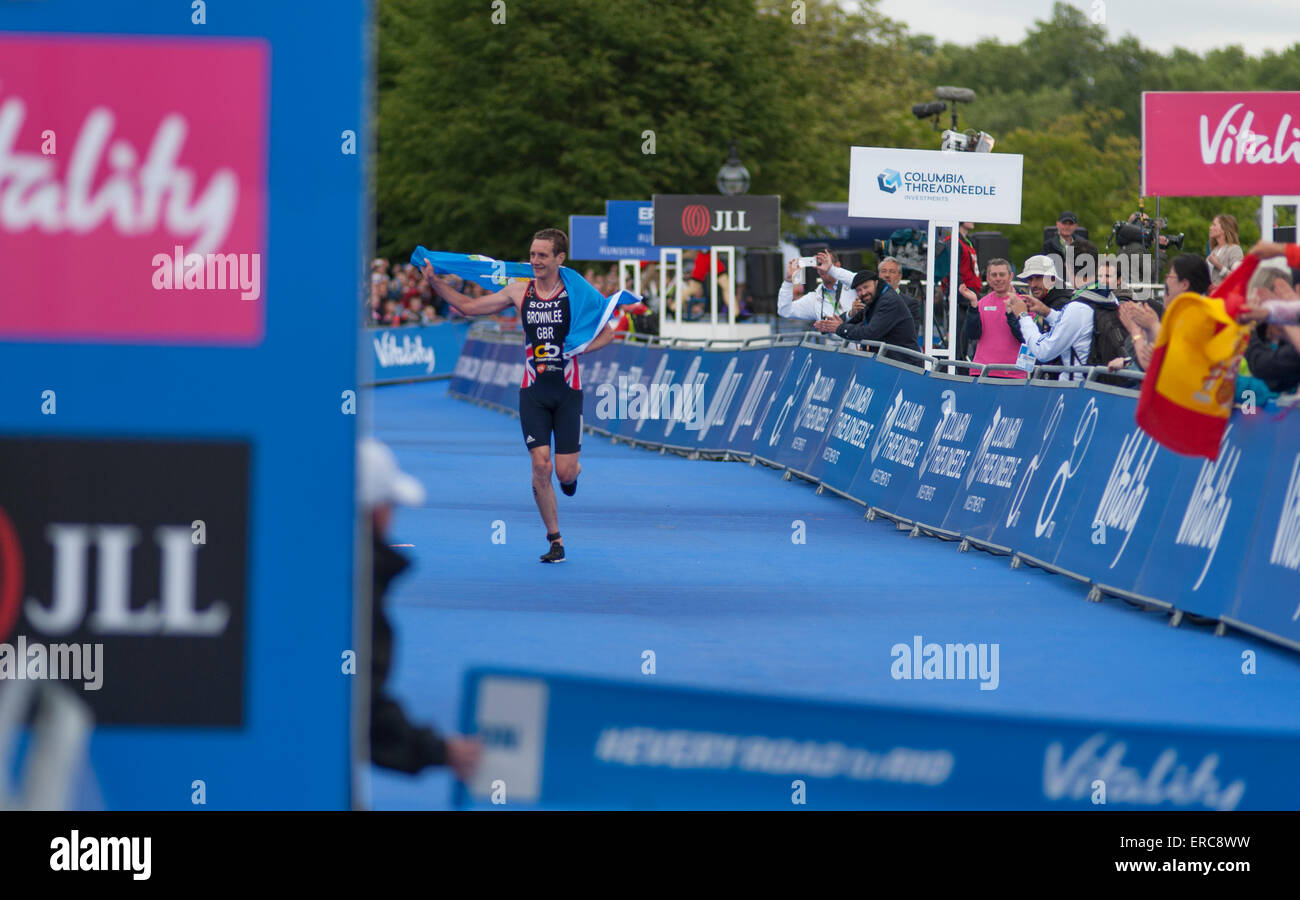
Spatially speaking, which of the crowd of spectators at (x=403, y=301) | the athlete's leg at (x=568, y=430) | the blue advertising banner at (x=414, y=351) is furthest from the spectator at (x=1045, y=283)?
the crowd of spectators at (x=403, y=301)

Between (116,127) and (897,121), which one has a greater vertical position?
(897,121)

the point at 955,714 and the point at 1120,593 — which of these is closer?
the point at 955,714

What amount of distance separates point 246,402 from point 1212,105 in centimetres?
1016

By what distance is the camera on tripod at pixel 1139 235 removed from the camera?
19.4 metres

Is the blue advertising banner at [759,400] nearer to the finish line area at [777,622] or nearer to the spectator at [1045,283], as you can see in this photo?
the finish line area at [777,622]

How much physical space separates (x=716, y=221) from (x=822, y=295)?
7.76 metres

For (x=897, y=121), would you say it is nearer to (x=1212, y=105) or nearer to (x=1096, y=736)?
(x=1212, y=105)

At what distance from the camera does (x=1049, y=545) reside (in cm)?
1288

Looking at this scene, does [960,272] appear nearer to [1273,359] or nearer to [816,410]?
[816,410]

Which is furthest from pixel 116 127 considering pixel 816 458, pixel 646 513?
pixel 816 458

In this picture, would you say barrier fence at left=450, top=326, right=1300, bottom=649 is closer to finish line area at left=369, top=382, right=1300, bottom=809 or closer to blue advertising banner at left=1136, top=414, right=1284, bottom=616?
blue advertising banner at left=1136, top=414, right=1284, bottom=616

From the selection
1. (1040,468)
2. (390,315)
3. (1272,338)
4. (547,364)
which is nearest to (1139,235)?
(1040,468)

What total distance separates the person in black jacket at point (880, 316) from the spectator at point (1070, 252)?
1525 millimetres

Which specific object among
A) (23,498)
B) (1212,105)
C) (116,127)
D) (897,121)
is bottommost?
(23,498)
